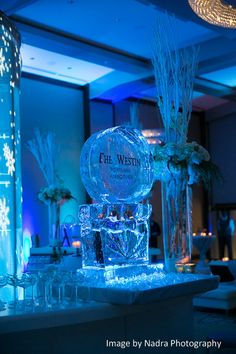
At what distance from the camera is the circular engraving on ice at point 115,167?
3084 mm

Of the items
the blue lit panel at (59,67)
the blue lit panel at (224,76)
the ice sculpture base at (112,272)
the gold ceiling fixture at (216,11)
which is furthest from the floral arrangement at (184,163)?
the blue lit panel at (224,76)

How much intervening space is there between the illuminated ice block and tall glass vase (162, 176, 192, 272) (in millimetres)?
816

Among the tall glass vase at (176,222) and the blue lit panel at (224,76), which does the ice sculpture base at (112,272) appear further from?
the blue lit panel at (224,76)

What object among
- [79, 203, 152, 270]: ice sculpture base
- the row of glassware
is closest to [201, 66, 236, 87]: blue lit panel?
[79, 203, 152, 270]: ice sculpture base

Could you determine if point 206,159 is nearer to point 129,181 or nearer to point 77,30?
point 129,181

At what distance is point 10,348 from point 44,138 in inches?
341

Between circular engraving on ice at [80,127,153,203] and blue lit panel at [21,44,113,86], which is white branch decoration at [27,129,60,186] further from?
circular engraving on ice at [80,127,153,203]

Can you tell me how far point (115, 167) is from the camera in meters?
3.14

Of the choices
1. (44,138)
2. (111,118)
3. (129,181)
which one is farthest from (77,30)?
(129,181)

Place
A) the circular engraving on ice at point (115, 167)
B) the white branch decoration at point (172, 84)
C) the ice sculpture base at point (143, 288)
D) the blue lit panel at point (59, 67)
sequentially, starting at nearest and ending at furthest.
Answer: the ice sculpture base at point (143, 288) < the circular engraving on ice at point (115, 167) < the white branch decoration at point (172, 84) < the blue lit panel at point (59, 67)

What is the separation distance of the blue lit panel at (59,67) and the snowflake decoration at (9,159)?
5.71m

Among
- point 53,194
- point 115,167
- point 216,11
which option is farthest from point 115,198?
point 53,194

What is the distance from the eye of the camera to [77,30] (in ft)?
28.5

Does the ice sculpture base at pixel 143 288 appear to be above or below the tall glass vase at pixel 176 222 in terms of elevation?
below
